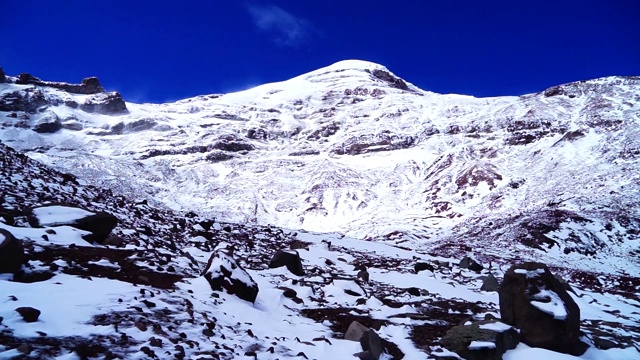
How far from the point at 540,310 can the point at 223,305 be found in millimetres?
6703

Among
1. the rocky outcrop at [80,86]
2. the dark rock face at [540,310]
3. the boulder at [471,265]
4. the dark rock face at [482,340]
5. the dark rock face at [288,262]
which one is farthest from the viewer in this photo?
the rocky outcrop at [80,86]

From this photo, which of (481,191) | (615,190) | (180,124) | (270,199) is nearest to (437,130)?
(481,191)

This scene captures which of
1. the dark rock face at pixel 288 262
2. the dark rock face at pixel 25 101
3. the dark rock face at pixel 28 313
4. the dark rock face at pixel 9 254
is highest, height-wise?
the dark rock face at pixel 25 101

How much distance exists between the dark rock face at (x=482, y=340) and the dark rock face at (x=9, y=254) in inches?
320

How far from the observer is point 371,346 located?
730cm

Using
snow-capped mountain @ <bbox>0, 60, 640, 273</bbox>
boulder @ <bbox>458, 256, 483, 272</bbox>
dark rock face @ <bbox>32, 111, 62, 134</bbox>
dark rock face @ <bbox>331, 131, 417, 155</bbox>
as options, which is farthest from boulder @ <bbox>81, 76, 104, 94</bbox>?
boulder @ <bbox>458, 256, 483, 272</bbox>

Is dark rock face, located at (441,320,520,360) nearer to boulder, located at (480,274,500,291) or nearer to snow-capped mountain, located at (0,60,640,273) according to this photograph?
boulder, located at (480,274,500,291)

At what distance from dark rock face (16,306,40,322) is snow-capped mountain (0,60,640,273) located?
1181 inches

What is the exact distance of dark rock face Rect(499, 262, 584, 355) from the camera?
8.29m

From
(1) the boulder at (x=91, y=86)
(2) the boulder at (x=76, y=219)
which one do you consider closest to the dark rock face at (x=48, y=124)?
(1) the boulder at (x=91, y=86)

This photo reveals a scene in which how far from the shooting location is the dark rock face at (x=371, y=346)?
7.09 m

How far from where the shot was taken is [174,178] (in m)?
75.9

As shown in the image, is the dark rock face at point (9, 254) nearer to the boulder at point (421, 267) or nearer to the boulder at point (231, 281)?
the boulder at point (231, 281)

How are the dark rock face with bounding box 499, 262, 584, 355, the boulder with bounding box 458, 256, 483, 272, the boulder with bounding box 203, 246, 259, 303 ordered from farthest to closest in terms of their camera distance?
the boulder with bounding box 458, 256, 483, 272, the boulder with bounding box 203, 246, 259, 303, the dark rock face with bounding box 499, 262, 584, 355
